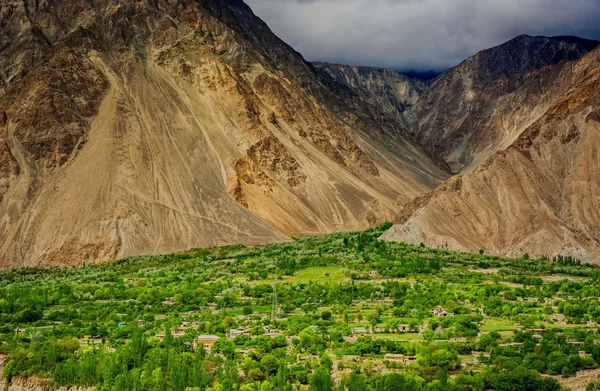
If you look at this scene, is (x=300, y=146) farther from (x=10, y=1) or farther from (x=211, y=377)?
(x=211, y=377)

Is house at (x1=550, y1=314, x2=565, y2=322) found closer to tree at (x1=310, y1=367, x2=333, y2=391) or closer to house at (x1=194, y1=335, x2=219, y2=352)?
house at (x1=194, y1=335, x2=219, y2=352)

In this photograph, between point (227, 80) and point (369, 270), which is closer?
point (369, 270)

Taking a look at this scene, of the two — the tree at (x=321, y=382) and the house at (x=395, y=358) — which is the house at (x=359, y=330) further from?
the tree at (x=321, y=382)

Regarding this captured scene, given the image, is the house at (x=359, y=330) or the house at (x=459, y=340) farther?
the house at (x=359, y=330)

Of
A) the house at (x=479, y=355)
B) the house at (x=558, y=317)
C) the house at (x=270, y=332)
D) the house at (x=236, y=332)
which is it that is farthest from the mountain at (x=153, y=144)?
the house at (x=479, y=355)

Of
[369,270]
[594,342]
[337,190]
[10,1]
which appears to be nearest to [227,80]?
[337,190]

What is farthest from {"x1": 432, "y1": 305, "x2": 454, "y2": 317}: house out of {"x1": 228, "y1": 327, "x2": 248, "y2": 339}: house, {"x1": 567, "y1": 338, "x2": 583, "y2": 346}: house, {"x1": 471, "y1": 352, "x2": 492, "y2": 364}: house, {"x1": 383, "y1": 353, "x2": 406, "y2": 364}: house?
{"x1": 383, "y1": 353, "x2": 406, "y2": 364}: house
